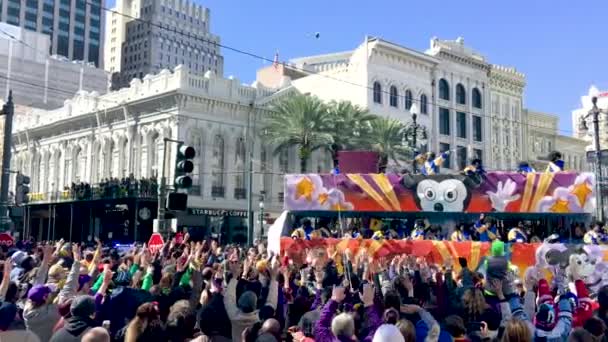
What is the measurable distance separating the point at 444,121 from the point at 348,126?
49.9 ft

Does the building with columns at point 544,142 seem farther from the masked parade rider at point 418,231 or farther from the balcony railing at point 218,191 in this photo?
the masked parade rider at point 418,231

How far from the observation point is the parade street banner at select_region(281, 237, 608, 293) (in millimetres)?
14422

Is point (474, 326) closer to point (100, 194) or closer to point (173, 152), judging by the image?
point (173, 152)

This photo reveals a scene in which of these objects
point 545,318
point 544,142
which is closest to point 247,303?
point 545,318

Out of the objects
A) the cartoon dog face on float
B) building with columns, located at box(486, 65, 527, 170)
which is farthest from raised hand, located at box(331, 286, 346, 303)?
building with columns, located at box(486, 65, 527, 170)

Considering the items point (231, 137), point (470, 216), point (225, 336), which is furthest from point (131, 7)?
point (225, 336)

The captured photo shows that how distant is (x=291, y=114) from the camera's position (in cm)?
3962

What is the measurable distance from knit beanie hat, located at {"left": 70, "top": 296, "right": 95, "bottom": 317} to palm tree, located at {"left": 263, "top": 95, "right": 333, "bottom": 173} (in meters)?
33.5

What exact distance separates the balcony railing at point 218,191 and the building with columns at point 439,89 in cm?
894

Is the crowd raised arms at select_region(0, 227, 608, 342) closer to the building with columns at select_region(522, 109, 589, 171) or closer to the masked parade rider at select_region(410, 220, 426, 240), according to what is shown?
the masked parade rider at select_region(410, 220, 426, 240)

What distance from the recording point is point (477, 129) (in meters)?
55.1

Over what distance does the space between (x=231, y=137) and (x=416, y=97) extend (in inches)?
638

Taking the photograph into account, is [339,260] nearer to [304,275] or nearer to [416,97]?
[304,275]

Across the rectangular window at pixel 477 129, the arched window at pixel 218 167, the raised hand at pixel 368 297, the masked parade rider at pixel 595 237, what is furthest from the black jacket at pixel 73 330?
the rectangular window at pixel 477 129
